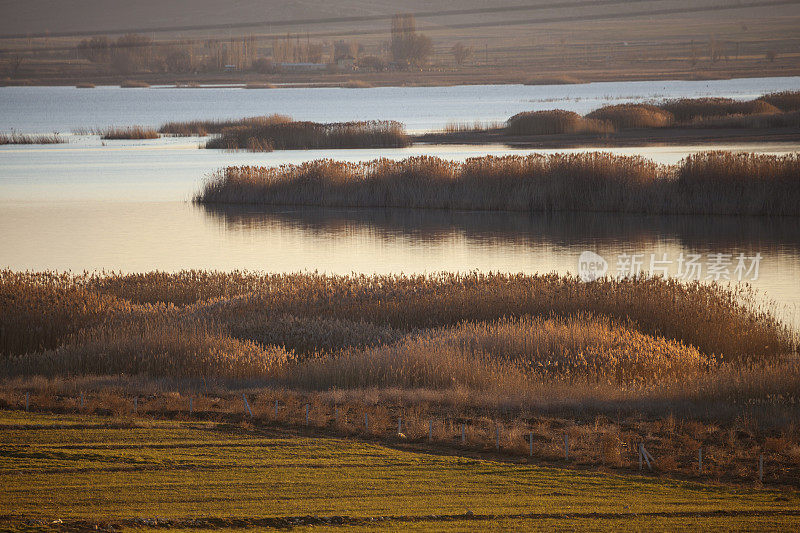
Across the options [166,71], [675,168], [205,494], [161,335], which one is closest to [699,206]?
[675,168]

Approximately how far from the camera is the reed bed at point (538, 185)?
36.9 m

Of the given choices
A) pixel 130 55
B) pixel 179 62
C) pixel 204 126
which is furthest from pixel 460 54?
pixel 204 126

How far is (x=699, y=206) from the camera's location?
3756 centimetres

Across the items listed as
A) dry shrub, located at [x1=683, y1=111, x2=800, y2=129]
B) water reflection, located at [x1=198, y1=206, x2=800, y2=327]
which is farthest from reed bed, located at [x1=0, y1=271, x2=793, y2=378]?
dry shrub, located at [x1=683, y1=111, x2=800, y2=129]

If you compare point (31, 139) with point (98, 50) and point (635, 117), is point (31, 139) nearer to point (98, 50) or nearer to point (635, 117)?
point (635, 117)

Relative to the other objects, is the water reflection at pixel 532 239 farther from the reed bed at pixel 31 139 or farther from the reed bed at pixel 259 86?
the reed bed at pixel 259 86

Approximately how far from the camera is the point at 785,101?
68812mm

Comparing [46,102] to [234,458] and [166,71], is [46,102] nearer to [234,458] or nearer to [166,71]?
[166,71]

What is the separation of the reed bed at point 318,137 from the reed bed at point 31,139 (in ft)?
47.9

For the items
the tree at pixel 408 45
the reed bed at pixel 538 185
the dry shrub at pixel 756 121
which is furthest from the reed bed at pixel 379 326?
the tree at pixel 408 45

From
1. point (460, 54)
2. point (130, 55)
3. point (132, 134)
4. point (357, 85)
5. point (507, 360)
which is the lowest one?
point (507, 360)

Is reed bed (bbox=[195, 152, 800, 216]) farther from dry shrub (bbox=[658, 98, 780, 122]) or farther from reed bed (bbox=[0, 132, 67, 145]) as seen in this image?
reed bed (bbox=[0, 132, 67, 145])

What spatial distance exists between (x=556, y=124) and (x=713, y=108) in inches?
403

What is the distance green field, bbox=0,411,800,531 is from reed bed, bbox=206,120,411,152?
51.7m
